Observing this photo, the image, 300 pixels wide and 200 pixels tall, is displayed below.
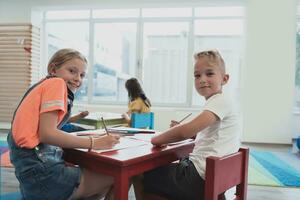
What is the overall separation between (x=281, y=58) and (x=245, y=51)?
1.85 ft

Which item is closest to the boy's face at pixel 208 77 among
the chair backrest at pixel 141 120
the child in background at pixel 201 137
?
the child in background at pixel 201 137

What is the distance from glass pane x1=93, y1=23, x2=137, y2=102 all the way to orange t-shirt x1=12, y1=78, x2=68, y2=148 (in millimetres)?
4793

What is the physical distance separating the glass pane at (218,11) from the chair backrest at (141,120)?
3.08 metres

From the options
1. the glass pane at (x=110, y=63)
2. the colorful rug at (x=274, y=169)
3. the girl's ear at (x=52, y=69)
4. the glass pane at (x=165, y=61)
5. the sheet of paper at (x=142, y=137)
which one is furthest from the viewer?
the glass pane at (x=110, y=63)

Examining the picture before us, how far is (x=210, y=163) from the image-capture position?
41.4 inches

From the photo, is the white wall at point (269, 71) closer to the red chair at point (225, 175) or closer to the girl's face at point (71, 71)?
the red chair at point (225, 175)

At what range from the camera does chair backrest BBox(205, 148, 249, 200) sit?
106 centimetres

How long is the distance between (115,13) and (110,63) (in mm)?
993

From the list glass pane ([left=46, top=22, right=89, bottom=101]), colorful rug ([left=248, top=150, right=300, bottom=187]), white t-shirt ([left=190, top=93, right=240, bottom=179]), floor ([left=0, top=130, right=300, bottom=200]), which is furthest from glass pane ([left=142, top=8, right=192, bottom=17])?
white t-shirt ([left=190, top=93, right=240, bottom=179])

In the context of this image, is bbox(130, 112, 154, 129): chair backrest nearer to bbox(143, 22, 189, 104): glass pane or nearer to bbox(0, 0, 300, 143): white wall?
bbox(0, 0, 300, 143): white wall

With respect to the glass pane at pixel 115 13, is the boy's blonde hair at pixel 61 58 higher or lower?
lower

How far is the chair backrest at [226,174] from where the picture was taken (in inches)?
41.7

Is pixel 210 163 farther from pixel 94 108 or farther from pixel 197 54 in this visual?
pixel 94 108

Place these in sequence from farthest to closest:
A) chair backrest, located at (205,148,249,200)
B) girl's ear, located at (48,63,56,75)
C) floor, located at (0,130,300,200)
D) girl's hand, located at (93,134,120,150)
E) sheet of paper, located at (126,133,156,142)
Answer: floor, located at (0,130,300,200) < sheet of paper, located at (126,133,156,142) < girl's ear, located at (48,63,56,75) < girl's hand, located at (93,134,120,150) < chair backrest, located at (205,148,249,200)
